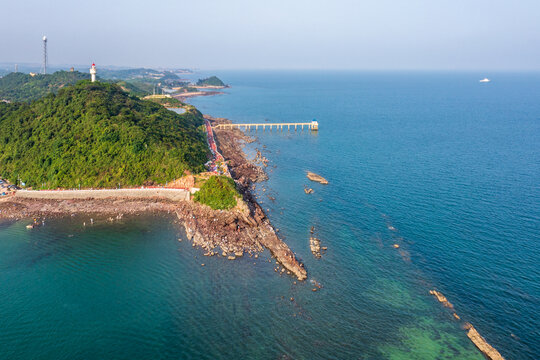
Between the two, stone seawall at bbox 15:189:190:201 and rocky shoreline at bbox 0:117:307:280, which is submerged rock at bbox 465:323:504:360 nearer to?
rocky shoreline at bbox 0:117:307:280

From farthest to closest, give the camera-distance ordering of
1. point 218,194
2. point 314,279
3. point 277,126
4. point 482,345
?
1. point 277,126
2. point 218,194
3. point 314,279
4. point 482,345

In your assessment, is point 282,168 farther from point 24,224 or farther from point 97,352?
point 97,352

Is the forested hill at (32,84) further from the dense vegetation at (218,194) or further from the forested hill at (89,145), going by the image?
the dense vegetation at (218,194)

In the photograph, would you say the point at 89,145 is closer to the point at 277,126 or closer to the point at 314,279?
the point at 314,279

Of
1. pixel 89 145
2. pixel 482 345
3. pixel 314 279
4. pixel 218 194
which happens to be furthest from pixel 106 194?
pixel 482 345

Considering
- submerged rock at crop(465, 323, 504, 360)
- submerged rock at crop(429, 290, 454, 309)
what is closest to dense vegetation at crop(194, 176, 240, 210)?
submerged rock at crop(429, 290, 454, 309)

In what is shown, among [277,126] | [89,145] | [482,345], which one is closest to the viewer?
[482,345]
